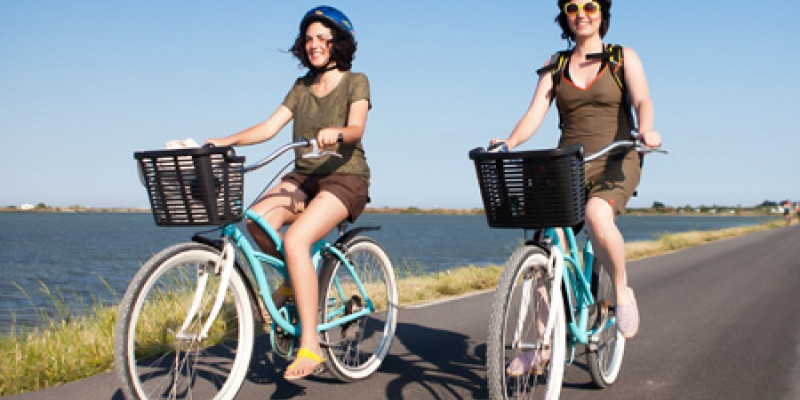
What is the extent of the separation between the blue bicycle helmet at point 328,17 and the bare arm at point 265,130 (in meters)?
0.54

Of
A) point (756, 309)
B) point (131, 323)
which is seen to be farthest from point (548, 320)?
point (756, 309)

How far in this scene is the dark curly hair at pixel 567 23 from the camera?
15.1 feet

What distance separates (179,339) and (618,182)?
2.47m

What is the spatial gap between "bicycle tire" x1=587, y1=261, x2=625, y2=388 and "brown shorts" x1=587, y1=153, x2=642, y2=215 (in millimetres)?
469

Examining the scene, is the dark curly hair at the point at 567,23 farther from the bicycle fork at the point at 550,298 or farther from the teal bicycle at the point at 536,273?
the bicycle fork at the point at 550,298

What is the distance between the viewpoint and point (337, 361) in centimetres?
465

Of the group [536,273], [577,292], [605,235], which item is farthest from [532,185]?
[577,292]

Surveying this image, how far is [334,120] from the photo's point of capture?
4680 mm

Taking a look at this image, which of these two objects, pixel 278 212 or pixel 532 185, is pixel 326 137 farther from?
pixel 532 185

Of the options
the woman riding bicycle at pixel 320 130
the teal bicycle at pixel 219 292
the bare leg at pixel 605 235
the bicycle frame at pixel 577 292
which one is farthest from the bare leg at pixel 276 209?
the bare leg at pixel 605 235

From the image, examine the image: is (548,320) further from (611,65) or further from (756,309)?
(756,309)

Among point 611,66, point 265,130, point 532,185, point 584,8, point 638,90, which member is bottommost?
point 532,185

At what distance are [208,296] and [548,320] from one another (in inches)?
65.3

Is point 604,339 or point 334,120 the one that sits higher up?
point 334,120
